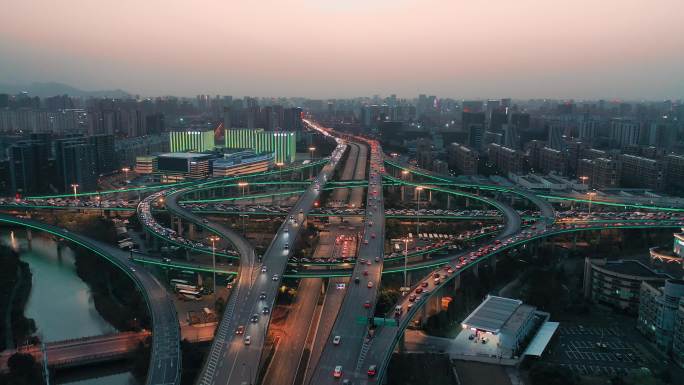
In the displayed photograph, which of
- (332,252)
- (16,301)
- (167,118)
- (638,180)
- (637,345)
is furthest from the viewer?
(167,118)

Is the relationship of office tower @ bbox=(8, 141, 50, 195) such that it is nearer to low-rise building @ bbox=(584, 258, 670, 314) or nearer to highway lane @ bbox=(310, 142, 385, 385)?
highway lane @ bbox=(310, 142, 385, 385)

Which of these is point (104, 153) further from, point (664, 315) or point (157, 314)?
point (664, 315)

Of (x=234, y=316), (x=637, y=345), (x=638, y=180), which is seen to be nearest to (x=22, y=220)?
(x=234, y=316)

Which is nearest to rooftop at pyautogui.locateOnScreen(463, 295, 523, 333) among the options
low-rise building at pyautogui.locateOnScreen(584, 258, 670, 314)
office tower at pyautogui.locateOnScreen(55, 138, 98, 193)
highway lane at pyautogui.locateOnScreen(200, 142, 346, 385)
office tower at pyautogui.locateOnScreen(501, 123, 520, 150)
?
low-rise building at pyautogui.locateOnScreen(584, 258, 670, 314)

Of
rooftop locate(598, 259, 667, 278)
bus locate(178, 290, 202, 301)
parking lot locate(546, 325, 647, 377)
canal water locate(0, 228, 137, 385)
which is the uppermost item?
rooftop locate(598, 259, 667, 278)

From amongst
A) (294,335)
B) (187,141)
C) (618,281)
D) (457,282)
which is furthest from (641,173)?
(187,141)

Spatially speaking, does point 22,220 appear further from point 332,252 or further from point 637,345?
point 637,345
